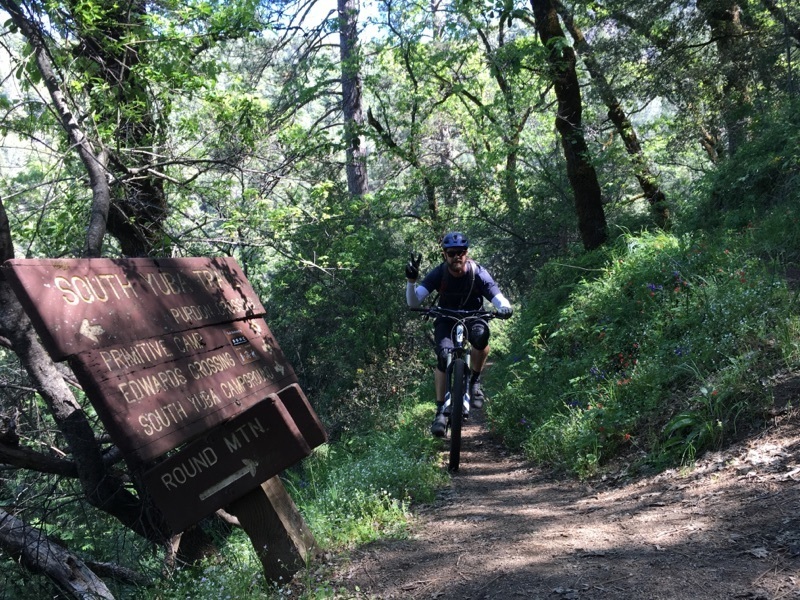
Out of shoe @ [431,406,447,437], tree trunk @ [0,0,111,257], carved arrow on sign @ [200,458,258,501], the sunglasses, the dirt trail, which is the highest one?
tree trunk @ [0,0,111,257]

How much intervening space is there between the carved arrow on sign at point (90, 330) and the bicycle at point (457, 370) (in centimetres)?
353

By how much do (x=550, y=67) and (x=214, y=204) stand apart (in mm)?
6296

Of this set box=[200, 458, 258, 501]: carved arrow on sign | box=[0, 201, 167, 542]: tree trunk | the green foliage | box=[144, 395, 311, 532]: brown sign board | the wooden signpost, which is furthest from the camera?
the green foliage

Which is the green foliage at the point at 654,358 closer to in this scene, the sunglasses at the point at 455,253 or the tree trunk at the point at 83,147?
the sunglasses at the point at 455,253

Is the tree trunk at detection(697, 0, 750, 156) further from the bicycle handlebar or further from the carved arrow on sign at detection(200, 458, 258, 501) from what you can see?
the carved arrow on sign at detection(200, 458, 258, 501)

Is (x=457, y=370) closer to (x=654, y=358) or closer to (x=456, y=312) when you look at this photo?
(x=456, y=312)

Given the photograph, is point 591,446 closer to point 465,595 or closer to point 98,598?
point 465,595

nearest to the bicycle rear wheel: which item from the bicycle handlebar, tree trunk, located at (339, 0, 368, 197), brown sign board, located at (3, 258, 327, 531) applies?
the bicycle handlebar

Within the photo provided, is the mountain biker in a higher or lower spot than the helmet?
lower

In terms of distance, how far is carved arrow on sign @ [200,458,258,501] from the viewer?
3.64m

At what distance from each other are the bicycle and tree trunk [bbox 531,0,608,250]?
6.07 m

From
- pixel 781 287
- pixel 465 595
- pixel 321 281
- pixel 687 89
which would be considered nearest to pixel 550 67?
pixel 687 89

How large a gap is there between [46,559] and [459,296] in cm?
426

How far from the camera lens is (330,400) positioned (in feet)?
40.3
